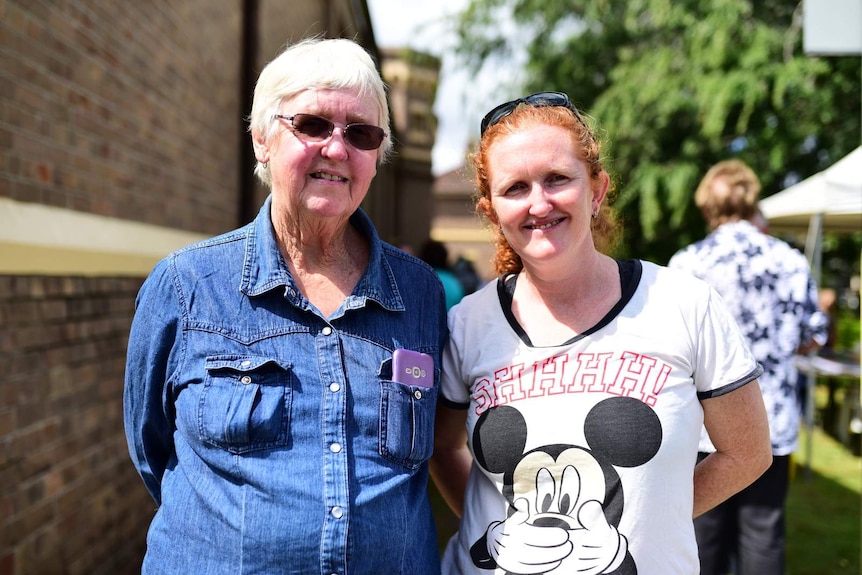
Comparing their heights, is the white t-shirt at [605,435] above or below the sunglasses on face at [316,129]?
below

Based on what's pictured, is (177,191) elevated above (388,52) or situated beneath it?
situated beneath

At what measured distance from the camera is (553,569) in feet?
5.53

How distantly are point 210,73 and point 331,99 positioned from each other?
4.28 m

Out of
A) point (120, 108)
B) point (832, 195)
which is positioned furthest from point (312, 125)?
point (832, 195)

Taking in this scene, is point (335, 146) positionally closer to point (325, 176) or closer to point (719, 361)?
point (325, 176)

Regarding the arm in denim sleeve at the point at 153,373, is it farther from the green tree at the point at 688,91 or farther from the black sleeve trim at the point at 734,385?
the green tree at the point at 688,91

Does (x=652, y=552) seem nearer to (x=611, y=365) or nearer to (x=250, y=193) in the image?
(x=611, y=365)

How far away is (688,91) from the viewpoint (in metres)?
8.97

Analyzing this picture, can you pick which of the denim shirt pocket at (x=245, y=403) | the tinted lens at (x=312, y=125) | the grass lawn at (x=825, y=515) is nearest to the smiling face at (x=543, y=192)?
the tinted lens at (x=312, y=125)

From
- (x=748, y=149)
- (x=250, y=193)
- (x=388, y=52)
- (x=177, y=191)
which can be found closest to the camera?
(x=177, y=191)

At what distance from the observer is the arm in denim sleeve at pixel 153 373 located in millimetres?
1760

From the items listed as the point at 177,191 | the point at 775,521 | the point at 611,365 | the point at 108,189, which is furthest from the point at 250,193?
the point at 611,365

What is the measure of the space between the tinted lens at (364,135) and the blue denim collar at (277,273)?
0.25 meters

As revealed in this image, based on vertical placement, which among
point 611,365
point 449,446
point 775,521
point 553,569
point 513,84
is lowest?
point 775,521
